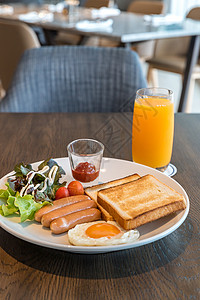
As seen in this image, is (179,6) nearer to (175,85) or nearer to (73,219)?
(175,85)

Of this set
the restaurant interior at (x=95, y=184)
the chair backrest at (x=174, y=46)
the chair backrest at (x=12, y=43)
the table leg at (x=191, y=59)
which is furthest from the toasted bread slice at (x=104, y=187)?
the chair backrest at (x=174, y=46)

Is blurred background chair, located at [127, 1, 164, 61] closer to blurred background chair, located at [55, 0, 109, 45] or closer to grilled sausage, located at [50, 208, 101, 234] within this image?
blurred background chair, located at [55, 0, 109, 45]

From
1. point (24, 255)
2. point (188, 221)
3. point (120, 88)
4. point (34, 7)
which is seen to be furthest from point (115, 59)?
point (34, 7)

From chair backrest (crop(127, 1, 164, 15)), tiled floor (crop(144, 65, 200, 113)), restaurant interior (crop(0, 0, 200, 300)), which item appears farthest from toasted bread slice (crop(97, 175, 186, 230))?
chair backrest (crop(127, 1, 164, 15))

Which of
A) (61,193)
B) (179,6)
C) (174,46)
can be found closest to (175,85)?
(174,46)

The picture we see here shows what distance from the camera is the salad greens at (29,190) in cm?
62

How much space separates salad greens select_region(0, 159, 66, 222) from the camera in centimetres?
62

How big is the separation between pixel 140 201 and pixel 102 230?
102 millimetres

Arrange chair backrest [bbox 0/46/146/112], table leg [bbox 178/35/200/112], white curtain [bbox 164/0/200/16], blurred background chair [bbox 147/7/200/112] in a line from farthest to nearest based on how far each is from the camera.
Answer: white curtain [bbox 164/0/200/16], blurred background chair [bbox 147/7/200/112], table leg [bbox 178/35/200/112], chair backrest [bbox 0/46/146/112]

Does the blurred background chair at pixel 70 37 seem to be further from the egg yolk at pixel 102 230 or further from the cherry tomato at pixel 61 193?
the egg yolk at pixel 102 230

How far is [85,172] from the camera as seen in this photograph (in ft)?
2.48

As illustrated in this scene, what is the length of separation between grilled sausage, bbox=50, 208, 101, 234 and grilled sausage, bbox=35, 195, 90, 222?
33 mm

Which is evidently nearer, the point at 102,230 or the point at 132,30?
the point at 102,230

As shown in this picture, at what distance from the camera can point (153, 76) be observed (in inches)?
139
